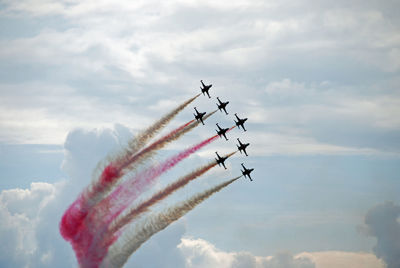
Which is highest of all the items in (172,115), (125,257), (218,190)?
(172,115)

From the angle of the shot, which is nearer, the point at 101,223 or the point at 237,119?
the point at 101,223

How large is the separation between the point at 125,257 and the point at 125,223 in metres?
8.86

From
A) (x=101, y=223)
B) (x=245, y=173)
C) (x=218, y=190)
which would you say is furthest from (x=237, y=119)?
(x=101, y=223)

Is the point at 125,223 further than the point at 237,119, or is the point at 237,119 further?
the point at 237,119

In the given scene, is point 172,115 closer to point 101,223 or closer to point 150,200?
point 150,200

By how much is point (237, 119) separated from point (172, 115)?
2368 cm

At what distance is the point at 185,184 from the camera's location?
375 ft

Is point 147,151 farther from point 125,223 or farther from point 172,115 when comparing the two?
point 125,223

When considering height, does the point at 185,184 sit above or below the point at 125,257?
above

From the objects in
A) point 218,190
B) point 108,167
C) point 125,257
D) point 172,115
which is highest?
point 172,115

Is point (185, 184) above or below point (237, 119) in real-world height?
below

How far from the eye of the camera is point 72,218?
4619 inches

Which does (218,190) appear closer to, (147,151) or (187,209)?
(187,209)

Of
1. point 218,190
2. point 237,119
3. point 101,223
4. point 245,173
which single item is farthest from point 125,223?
point 237,119
